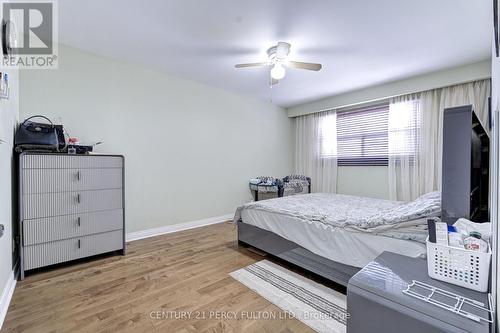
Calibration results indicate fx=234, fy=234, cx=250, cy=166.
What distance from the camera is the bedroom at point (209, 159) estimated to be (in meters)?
1.71

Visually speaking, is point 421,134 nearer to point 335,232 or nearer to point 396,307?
point 335,232

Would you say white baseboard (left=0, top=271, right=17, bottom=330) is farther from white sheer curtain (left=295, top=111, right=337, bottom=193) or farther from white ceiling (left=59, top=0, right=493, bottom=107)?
white sheer curtain (left=295, top=111, right=337, bottom=193)

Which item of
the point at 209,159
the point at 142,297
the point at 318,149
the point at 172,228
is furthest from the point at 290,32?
the point at 172,228

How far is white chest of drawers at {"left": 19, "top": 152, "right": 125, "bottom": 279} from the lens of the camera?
214cm

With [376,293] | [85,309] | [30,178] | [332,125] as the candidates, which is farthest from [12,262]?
[332,125]

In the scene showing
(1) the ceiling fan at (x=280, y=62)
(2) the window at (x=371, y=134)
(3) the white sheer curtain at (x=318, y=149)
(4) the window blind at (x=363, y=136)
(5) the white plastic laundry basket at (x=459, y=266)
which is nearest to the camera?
(5) the white plastic laundry basket at (x=459, y=266)

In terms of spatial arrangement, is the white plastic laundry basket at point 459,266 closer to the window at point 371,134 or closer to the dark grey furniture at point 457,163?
the dark grey furniture at point 457,163

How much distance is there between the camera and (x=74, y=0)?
196 centimetres

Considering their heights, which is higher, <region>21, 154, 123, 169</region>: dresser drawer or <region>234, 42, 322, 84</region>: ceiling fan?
<region>234, 42, 322, 84</region>: ceiling fan

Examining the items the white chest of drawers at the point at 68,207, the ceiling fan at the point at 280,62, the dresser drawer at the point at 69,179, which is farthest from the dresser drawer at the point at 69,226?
the ceiling fan at the point at 280,62

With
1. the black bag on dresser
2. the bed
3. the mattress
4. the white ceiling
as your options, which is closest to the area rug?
the bed

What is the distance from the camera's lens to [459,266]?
3.66 feet

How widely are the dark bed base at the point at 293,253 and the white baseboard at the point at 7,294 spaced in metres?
2.09

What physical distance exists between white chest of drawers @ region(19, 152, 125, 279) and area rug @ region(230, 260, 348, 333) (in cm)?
155
